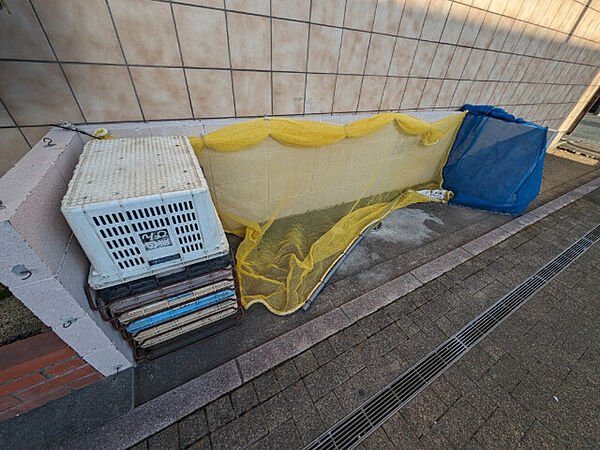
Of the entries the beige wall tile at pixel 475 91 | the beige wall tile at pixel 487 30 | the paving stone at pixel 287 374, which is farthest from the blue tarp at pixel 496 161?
the paving stone at pixel 287 374

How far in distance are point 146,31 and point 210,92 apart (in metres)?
0.68

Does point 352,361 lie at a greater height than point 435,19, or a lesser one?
lesser

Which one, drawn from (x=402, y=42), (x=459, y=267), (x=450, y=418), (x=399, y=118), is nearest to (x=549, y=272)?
(x=459, y=267)

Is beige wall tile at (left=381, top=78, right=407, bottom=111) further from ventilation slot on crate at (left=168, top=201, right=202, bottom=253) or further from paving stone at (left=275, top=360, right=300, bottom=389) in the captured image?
paving stone at (left=275, top=360, right=300, bottom=389)

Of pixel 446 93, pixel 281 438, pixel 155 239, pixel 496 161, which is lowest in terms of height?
pixel 281 438

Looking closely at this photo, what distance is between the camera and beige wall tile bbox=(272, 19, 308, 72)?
101 inches

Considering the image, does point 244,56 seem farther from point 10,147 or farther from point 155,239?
point 10,147

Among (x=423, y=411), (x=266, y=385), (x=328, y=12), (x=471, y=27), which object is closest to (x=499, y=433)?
(x=423, y=411)

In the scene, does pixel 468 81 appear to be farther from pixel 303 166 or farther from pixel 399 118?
pixel 303 166

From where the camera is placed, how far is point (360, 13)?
9.25ft

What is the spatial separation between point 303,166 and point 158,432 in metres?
3.37

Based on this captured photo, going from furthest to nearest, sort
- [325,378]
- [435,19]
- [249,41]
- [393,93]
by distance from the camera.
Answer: [393,93]
[435,19]
[249,41]
[325,378]

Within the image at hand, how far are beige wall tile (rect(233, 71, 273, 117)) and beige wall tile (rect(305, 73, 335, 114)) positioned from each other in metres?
0.56

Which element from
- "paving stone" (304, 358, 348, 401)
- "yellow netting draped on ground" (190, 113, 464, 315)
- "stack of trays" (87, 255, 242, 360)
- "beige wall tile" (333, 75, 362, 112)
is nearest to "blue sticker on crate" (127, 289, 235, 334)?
"stack of trays" (87, 255, 242, 360)
